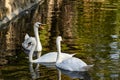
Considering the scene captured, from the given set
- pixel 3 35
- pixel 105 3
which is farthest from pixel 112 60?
pixel 105 3

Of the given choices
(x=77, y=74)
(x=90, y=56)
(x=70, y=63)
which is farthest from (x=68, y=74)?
(x=90, y=56)

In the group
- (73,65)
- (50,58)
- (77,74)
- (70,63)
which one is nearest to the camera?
(77,74)

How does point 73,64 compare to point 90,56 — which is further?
point 90,56

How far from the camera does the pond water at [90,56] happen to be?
50.4 ft

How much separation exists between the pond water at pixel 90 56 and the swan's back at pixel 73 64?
16cm

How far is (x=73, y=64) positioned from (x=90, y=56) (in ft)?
6.02

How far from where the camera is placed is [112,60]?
1697 cm

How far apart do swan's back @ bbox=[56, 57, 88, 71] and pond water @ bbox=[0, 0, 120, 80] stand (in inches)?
6.2

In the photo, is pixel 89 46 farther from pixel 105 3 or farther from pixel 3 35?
pixel 105 3

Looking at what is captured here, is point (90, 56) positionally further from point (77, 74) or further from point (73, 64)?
point (77, 74)

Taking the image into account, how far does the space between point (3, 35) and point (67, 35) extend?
299 cm

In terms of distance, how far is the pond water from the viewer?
15375 mm

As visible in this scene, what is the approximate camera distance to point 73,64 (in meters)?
16.0

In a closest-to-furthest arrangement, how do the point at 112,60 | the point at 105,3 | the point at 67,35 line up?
1. the point at 112,60
2. the point at 67,35
3. the point at 105,3
